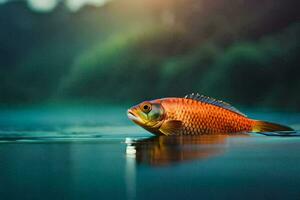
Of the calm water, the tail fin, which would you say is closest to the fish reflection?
the calm water

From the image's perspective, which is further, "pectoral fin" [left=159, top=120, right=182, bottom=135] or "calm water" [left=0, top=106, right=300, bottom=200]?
"pectoral fin" [left=159, top=120, right=182, bottom=135]

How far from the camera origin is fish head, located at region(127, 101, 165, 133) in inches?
146

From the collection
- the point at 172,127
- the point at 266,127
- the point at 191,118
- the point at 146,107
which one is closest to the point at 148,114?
the point at 146,107

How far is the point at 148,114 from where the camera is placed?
370 centimetres

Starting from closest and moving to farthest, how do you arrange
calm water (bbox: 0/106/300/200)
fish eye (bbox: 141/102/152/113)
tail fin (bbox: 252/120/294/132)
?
calm water (bbox: 0/106/300/200), fish eye (bbox: 141/102/152/113), tail fin (bbox: 252/120/294/132)

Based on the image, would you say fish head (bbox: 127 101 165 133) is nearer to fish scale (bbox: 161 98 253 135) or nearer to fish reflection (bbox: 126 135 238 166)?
fish scale (bbox: 161 98 253 135)

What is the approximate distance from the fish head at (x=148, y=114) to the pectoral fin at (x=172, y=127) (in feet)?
0.13

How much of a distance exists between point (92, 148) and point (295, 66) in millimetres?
3192

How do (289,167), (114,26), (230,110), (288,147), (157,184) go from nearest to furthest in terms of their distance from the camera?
1. (157,184)
2. (289,167)
3. (288,147)
4. (230,110)
5. (114,26)

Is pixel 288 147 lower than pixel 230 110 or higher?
lower

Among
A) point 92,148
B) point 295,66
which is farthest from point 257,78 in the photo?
point 92,148

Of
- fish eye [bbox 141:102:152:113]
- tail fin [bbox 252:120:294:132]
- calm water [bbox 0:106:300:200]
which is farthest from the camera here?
tail fin [bbox 252:120:294:132]

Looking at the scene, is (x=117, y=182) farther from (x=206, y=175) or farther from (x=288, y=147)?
(x=288, y=147)

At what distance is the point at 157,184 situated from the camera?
66.0 inches
